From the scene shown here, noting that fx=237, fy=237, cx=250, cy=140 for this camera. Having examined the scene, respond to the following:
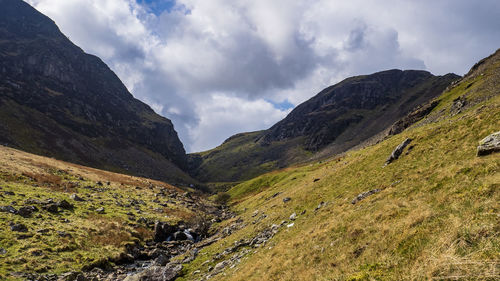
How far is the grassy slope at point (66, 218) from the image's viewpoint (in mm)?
26656

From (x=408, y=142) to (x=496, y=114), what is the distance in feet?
28.3

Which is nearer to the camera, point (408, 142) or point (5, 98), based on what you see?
point (408, 142)

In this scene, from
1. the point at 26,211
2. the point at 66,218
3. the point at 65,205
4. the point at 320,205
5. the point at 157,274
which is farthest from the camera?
the point at 65,205

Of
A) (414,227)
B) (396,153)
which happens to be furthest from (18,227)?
(396,153)

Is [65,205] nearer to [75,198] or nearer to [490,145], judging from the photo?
[75,198]

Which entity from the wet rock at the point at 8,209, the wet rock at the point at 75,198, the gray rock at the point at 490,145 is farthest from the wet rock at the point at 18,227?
the gray rock at the point at 490,145

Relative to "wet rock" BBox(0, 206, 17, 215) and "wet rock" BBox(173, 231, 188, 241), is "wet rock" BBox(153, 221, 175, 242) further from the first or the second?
"wet rock" BBox(0, 206, 17, 215)

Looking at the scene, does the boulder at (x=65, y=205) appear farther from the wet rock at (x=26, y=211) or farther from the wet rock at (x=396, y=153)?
the wet rock at (x=396, y=153)

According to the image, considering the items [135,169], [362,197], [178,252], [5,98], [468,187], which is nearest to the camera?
[468,187]

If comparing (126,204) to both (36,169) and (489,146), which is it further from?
(489,146)

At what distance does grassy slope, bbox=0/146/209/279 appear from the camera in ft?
87.5

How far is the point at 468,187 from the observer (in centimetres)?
1427

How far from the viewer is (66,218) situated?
124 ft

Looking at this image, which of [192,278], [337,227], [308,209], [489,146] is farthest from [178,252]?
[489,146]
